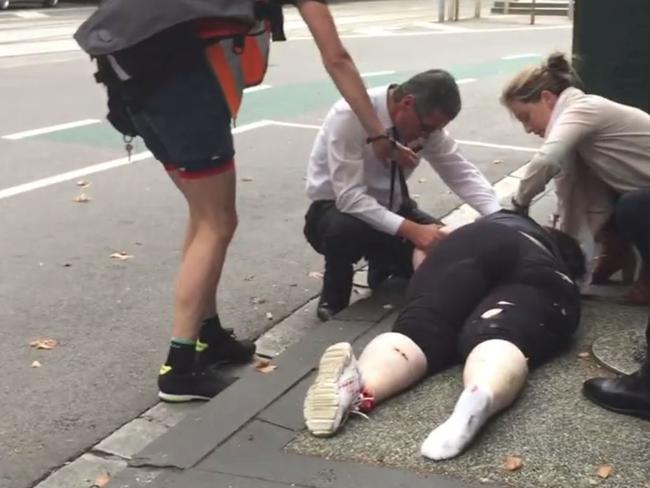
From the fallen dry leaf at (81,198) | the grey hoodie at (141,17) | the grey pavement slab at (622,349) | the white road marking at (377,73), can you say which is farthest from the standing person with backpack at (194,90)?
the white road marking at (377,73)

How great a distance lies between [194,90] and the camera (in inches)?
146

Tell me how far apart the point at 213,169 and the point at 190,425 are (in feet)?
2.96

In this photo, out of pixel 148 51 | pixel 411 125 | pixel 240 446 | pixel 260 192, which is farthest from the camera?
pixel 260 192

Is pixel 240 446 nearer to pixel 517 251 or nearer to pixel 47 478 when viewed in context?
pixel 47 478

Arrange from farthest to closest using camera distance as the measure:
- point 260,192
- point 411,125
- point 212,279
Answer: point 260,192
point 411,125
point 212,279

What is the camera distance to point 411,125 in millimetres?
4527

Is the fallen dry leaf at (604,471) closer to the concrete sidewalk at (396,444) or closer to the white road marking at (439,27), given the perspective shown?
the concrete sidewalk at (396,444)

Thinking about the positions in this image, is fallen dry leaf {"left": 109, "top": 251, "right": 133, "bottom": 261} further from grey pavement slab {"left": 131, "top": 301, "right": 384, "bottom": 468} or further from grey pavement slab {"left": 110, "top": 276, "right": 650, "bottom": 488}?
grey pavement slab {"left": 110, "top": 276, "right": 650, "bottom": 488}

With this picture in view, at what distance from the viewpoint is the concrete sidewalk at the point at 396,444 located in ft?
10.0

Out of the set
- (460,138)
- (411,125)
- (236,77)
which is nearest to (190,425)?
(236,77)

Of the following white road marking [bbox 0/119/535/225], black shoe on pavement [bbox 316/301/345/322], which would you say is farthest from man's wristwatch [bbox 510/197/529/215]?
white road marking [bbox 0/119/535/225]

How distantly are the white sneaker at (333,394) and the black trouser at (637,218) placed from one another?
1.25 m

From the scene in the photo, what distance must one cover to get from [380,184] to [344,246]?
327 millimetres

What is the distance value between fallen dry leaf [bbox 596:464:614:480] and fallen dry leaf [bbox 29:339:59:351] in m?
2.51
